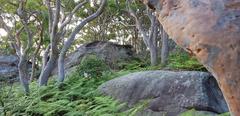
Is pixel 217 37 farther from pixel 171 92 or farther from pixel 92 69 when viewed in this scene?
pixel 92 69

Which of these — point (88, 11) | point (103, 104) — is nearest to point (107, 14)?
point (88, 11)

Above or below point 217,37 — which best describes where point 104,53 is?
below

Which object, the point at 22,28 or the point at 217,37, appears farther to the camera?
the point at 22,28

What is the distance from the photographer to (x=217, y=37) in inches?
78.0

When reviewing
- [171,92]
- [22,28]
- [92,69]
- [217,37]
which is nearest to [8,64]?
[22,28]

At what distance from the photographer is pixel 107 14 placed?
77.2 feet

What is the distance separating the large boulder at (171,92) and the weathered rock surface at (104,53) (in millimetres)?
9566

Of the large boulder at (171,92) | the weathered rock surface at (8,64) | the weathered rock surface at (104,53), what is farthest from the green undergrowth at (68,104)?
the weathered rock surface at (8,64)

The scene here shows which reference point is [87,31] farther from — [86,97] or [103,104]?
[103,104]

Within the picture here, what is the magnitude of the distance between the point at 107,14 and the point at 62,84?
45.3ft

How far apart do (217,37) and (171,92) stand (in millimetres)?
5537

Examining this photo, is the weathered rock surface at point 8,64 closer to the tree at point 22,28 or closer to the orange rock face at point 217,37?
the tree at point 22,28

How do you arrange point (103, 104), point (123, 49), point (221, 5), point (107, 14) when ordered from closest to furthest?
point (221, 5) → point (103, 104) → point (123, 49) → point (107, 14)

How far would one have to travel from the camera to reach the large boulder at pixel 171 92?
280 inches
